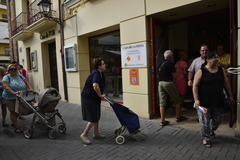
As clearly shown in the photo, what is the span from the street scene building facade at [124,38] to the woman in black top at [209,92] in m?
0.62

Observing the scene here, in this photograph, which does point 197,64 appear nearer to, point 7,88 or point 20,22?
point 7,88

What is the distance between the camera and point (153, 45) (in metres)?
4.86

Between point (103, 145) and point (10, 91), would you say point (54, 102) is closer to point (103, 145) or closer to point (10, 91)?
point (10, 91)

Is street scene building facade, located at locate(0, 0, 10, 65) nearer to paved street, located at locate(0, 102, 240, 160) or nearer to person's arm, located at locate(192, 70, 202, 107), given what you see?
paved street, located at locate(0, 102, 240, 160)

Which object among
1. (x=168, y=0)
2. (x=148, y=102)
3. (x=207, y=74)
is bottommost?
(x=148, y=102)

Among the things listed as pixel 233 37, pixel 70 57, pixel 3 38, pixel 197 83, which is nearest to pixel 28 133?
pixel 197 83

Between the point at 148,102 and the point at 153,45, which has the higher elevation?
the point at 153,45

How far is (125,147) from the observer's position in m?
3.45

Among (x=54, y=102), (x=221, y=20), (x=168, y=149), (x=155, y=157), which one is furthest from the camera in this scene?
(x=221, y=20)

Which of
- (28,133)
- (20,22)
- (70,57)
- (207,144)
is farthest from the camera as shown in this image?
(20,22)

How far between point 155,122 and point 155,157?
175cm

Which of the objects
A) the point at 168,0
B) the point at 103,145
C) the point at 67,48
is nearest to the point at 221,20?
the point at 168,0

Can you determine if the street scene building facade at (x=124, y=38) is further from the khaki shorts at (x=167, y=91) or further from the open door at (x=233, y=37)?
the khaki shorts at (x=167, y=91)

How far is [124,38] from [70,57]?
3.09m
